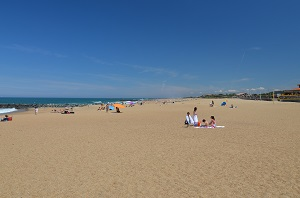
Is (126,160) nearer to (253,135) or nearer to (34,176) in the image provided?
(34,176)

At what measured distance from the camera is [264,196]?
→ 16.5 ft

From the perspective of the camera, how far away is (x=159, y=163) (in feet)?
24.7

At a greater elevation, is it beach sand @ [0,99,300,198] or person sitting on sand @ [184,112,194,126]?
person sitting on sand @ [184,112,194,126]

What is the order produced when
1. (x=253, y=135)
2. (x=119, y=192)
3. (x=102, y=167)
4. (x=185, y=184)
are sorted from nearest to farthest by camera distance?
(x=119, y=192) < (x=185, y=184) < (x=102, y=167) < (x=253, y=135)

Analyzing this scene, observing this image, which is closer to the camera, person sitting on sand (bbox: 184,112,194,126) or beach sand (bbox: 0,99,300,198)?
beach sand (bbox: 0,99,300,198)

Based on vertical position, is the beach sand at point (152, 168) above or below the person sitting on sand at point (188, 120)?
below

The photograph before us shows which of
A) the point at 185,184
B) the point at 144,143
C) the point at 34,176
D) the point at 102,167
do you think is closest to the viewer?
the point at 185,184

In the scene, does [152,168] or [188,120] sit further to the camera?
[188,120]

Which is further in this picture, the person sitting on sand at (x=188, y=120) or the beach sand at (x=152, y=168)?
the person sitting on sand at (x=188, y=120)

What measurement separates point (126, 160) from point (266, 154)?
5.02 metres

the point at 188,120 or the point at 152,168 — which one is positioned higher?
the point at 188,120

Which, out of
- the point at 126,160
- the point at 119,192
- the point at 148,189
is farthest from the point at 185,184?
the point at 126,160

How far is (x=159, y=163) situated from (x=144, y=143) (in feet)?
10.3

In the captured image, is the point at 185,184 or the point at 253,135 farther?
the point at 253,135
